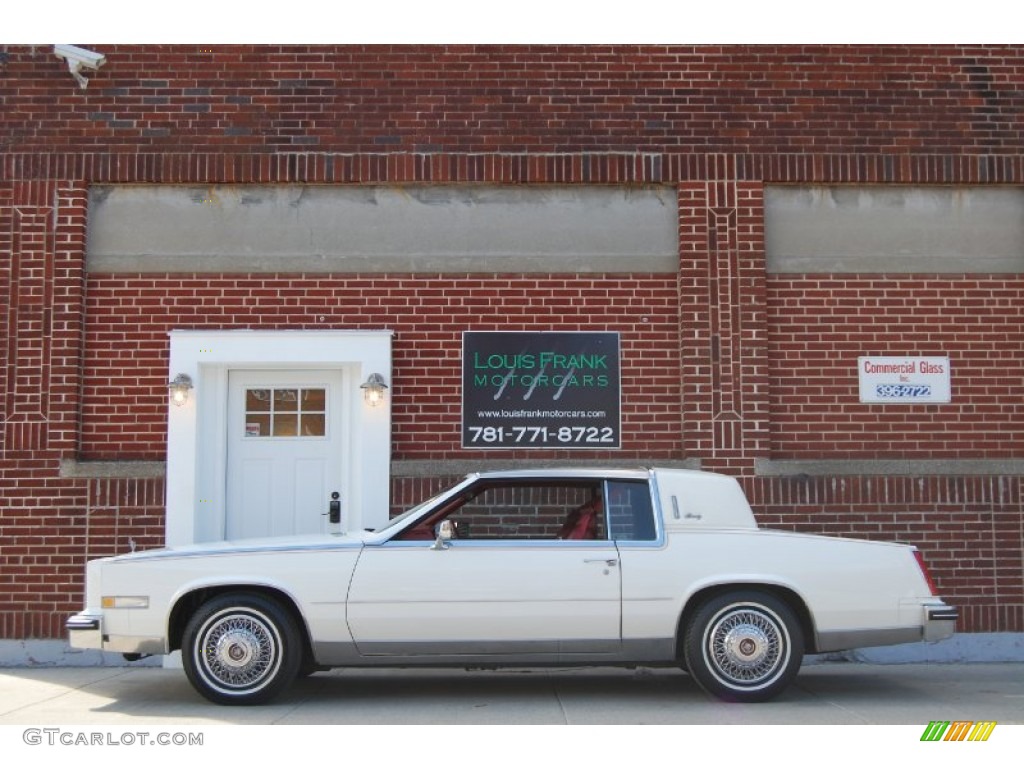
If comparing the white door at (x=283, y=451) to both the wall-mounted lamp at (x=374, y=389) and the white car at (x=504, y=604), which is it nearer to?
the wall-mounted lamp at (x=374, y=389)

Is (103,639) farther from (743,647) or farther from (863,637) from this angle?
(863,637)

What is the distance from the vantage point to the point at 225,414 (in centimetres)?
1049

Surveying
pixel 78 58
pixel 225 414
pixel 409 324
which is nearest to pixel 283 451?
pixel 225 414

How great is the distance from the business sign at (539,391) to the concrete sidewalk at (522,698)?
2.05m

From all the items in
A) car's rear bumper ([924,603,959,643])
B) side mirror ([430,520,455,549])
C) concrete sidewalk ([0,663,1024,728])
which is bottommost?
concrete sidewalk ([0,663,1024,728])

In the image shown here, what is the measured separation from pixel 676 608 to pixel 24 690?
4.81 meters

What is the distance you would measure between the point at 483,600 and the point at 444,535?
49cm

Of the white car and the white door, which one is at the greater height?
the white door

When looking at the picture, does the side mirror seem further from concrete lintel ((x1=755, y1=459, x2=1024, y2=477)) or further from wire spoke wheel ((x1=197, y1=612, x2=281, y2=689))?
concrete lintel ((x1=755, y1=459, x2=1024, y2=477))

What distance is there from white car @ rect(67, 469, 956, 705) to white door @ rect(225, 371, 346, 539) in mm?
2483

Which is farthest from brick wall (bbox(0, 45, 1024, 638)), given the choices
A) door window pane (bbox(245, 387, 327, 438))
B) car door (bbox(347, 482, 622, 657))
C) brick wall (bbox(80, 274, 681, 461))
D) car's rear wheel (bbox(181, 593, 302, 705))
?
car's rear wheel (bbox(181, 593, 302, 705))

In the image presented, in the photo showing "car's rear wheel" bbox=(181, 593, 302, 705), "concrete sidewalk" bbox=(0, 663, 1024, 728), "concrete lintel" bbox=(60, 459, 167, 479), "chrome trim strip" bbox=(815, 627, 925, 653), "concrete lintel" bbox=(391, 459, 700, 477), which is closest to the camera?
"concrete sidewalk" bbox=(0, 663, 1024, 728)

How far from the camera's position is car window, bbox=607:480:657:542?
7.94 metres

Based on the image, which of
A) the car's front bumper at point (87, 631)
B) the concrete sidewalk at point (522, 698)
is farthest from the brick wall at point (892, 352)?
the car's front bumper at point (87, 631)
